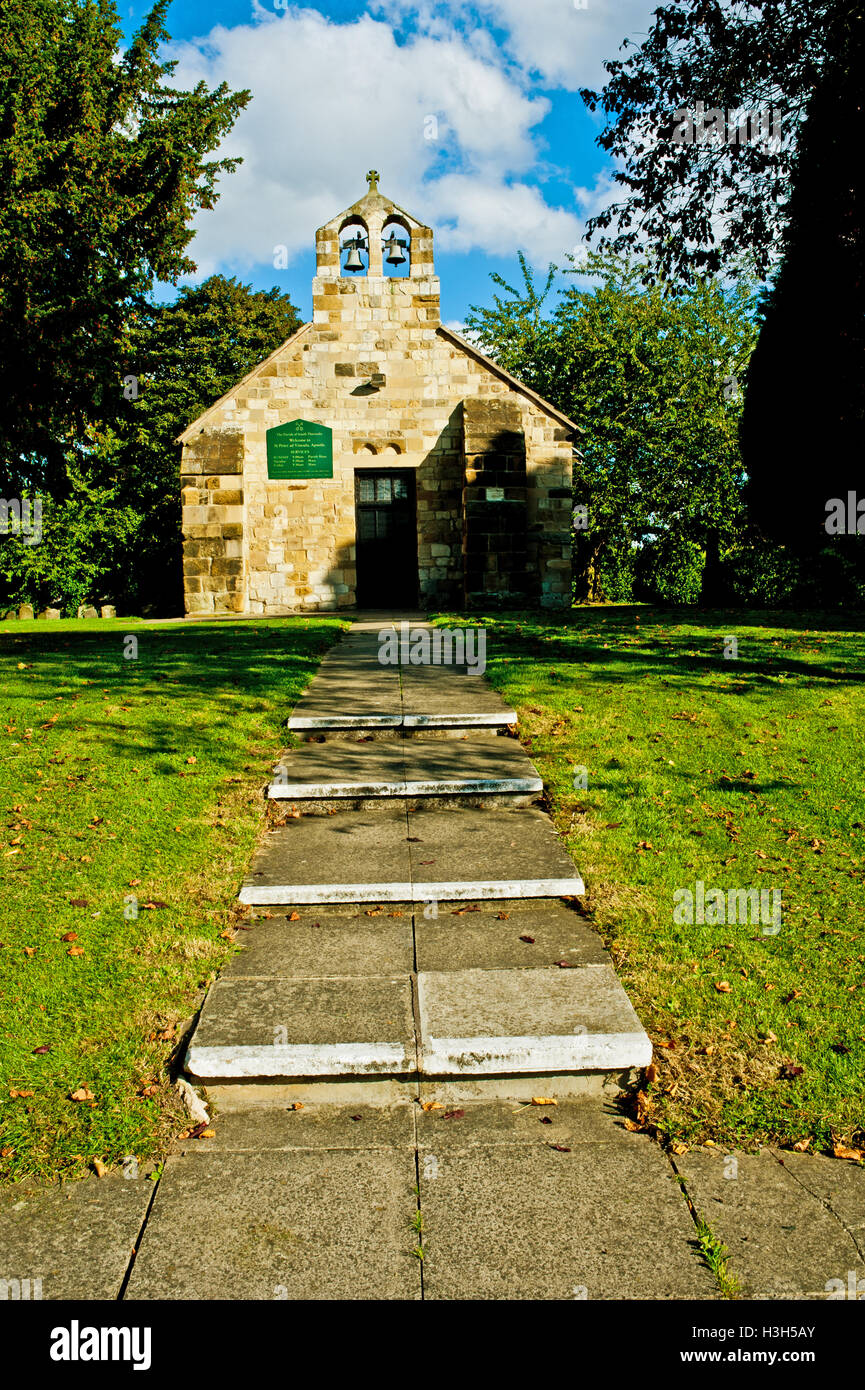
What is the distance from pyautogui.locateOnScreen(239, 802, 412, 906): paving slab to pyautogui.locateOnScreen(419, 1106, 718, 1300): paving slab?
1.69 metres

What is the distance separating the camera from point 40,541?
25.5 metres

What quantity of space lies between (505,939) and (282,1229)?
1943 mm

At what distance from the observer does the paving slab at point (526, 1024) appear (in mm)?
3648

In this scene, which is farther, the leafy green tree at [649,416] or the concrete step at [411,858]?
the leafy green tree at [649,416]

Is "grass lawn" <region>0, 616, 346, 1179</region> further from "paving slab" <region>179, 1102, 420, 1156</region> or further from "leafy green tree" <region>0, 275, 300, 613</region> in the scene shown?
"leafy green tree" <region>0, 275, 300, 613</region>

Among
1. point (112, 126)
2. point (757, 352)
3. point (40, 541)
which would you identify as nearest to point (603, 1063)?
point (757, 352)

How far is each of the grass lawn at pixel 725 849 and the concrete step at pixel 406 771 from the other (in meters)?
0.29

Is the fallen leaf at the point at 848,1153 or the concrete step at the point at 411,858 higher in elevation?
the concrete step at the point at 411,858

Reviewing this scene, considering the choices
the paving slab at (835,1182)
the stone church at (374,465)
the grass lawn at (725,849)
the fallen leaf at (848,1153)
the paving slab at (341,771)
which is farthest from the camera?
the stone church at (374,465)

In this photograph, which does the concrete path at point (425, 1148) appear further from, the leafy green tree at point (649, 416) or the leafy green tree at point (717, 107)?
the leafy green tree at point (649, 416)

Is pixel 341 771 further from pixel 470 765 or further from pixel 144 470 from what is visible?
pixel 144 470

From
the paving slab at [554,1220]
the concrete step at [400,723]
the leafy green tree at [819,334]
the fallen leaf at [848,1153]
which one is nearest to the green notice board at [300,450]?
the leafy green tree at [819,334]

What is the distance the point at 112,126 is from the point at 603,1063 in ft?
70.3

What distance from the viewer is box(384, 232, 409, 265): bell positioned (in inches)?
724
